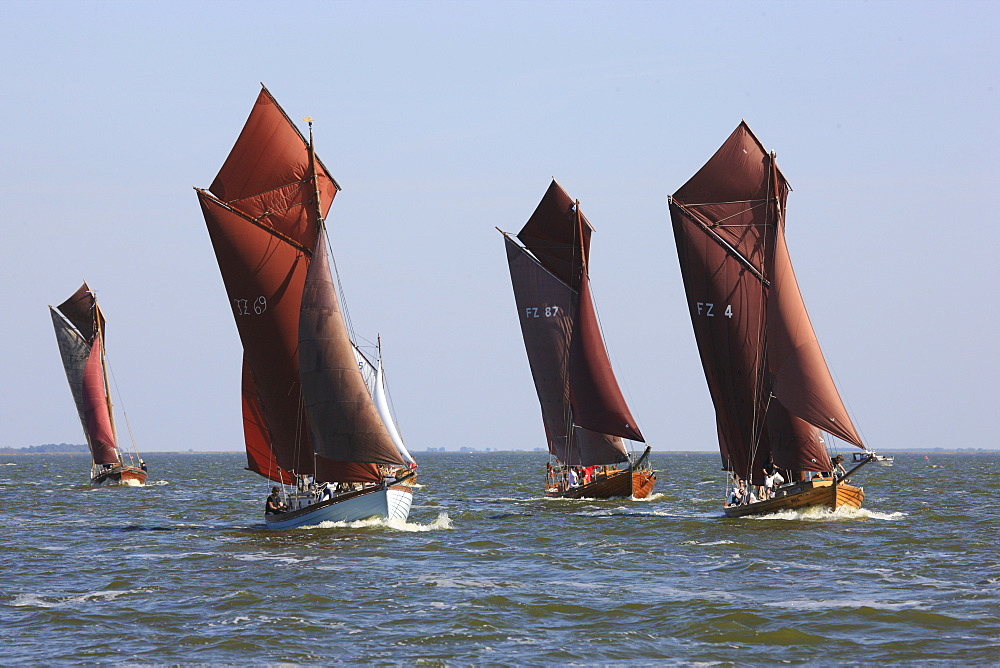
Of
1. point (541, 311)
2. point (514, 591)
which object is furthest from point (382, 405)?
point (514, 591)

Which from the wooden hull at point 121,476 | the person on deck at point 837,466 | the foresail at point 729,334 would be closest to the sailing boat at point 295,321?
the foresail at point 729,334

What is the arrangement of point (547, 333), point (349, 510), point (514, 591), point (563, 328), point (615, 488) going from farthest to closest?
point (547, 333)
point (563, 328)
point (615, 488)
point (349, 510)
point (514, 591)

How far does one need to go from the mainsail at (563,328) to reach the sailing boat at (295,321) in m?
18.3

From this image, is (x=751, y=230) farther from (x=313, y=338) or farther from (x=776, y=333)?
(x=313, y=338)

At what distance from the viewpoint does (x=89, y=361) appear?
97.9 meters

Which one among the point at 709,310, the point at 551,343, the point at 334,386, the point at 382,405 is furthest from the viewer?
the point at 382,405

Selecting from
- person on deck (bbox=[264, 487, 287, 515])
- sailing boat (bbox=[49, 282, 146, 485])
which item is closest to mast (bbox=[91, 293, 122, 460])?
sailing boat (bbox=[49, 282, 146, 485])

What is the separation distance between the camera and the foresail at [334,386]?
Result: 42.9m

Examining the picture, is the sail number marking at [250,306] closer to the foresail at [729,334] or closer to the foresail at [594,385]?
the foresail at [729,334]

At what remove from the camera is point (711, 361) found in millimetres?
50281

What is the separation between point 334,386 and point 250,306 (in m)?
4.81

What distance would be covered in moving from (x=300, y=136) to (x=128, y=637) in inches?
932

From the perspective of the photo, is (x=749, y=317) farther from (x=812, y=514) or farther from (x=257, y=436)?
(x=257, y=436)

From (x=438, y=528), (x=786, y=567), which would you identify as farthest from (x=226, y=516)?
(x=786, y=567)
